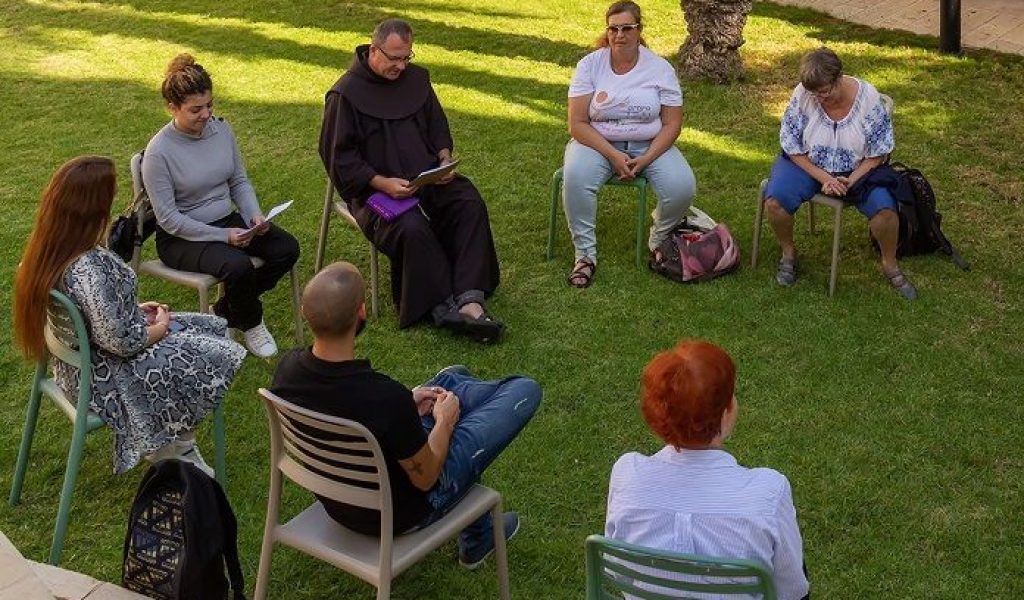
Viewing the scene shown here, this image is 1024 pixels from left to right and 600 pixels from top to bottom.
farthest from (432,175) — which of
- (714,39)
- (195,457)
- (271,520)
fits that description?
(714,39)

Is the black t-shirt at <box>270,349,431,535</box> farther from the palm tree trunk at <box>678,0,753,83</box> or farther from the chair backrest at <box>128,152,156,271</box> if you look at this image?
the palm tree trunk at <box>678,0,753,83</box>

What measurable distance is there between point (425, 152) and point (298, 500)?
2.15 m

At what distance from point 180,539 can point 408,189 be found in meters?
2.57

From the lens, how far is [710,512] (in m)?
2.91

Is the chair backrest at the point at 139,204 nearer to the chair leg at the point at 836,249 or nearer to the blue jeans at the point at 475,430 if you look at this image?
the blue jeans at the point at 475,430

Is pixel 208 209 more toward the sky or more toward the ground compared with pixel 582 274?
more toward the sky

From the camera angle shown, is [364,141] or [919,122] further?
[919,122]

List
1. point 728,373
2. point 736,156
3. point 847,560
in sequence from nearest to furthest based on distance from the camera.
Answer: point 728,373 < point 847,560 < point 736,156

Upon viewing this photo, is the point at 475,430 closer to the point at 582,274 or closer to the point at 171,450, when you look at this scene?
the point at 171,450

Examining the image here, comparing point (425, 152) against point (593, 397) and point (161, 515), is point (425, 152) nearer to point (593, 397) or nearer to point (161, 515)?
point (593, 397)

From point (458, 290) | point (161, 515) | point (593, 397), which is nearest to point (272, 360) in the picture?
point (458, 290)

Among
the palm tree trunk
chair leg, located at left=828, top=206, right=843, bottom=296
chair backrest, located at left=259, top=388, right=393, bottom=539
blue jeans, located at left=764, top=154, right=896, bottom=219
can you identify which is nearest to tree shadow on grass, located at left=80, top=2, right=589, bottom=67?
the palm tree trunk

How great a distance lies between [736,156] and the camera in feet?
25.5

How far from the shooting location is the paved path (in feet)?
32.2
